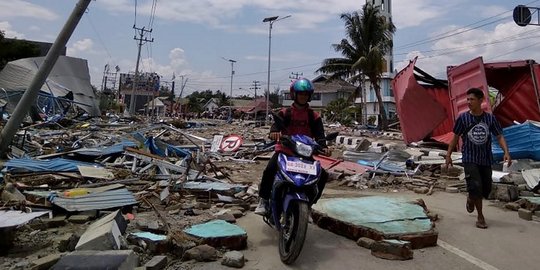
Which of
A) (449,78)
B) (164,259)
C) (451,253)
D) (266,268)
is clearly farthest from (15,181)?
(449,78)

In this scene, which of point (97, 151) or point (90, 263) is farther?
point (97, 151)

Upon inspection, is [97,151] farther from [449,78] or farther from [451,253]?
[449,78]

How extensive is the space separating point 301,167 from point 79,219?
8.98ft

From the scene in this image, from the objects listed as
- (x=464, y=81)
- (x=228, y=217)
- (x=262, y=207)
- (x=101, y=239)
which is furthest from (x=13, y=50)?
(x=101, y=239)

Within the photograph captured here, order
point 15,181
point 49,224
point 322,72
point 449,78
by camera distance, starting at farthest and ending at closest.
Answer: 1. point 322,72
2. point 449,78
3. point 15,181
4. point 49,224

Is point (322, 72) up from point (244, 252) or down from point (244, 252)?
up

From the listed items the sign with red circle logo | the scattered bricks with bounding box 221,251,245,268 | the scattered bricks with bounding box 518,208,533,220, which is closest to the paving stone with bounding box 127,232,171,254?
the scattered bricks with bounding box 221,251,245,268

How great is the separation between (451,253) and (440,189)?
4003mm

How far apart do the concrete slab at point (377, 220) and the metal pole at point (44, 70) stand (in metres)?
6.15

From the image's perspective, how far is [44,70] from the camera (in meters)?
9.02

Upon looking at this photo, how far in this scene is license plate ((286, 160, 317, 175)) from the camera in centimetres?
414

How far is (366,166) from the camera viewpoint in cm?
1023

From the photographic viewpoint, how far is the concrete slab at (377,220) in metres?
4.67


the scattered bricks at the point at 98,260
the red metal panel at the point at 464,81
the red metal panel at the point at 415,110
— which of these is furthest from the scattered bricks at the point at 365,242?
the red metal panel at the point at 415,110
